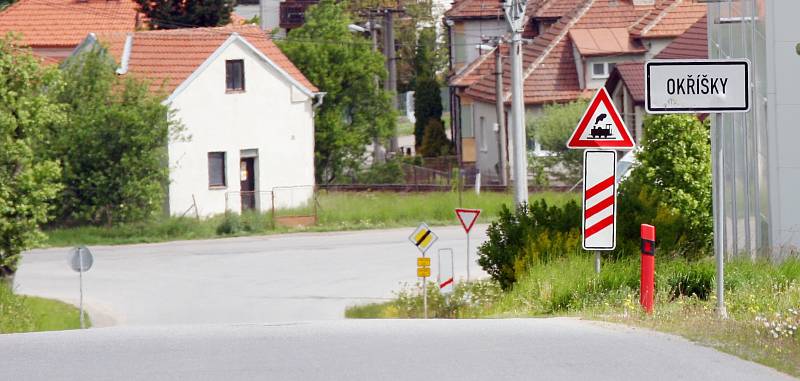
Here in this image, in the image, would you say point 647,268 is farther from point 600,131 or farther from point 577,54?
point 577,54

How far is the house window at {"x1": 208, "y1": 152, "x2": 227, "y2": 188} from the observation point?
49.2 m

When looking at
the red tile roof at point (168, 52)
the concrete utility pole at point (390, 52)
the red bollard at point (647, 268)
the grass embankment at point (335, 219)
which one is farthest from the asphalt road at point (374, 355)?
the concrete utility pole at point (390, 52)

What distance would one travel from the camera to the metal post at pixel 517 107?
1139 inches

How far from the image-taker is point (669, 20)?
5969 cm

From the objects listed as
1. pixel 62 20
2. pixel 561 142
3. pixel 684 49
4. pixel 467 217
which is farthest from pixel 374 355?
pixel 62 20

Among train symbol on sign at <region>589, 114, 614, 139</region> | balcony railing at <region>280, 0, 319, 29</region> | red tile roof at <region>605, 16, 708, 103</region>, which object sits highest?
balcony railing at <region>280, 0, 319, 29</region>

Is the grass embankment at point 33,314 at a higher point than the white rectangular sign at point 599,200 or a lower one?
lower

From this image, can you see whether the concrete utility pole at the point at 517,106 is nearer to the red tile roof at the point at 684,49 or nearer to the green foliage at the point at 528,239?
the green foliage at the point at 528,239

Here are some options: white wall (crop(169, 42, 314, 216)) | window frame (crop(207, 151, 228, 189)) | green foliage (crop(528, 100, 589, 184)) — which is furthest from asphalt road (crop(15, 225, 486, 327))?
green foliage (crop(528, 100, 589, 184))

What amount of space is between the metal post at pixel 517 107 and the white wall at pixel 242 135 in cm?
1916

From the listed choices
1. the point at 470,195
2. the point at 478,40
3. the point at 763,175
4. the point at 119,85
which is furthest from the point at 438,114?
the point at 763,175

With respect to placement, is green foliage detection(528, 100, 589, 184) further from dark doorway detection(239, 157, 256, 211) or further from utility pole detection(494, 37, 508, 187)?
dark doorway detection(239, 157, 256, 211)

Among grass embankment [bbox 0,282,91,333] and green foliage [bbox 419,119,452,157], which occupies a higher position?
green foliage [bbox 419,119,452,157]

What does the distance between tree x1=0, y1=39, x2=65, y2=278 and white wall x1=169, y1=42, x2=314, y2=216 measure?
1531 cm
